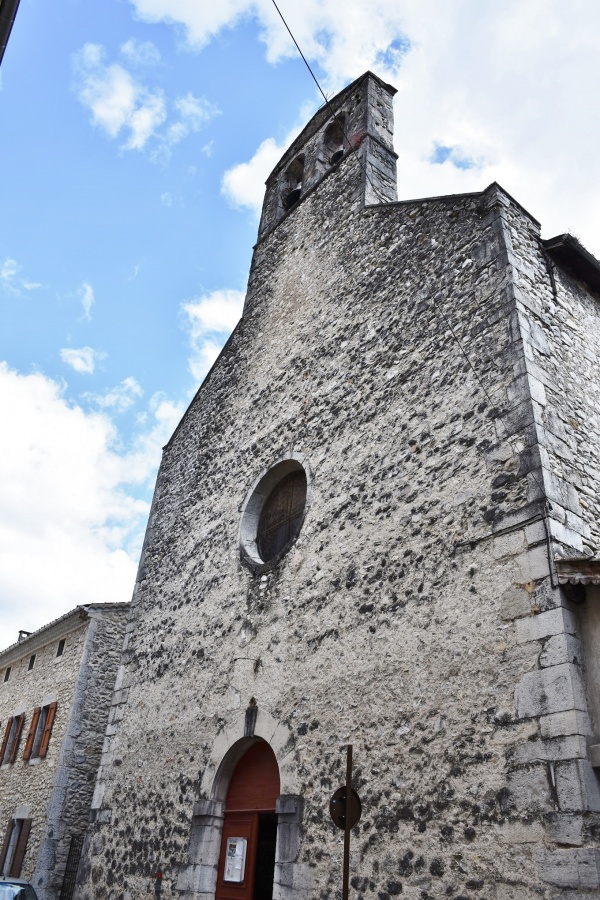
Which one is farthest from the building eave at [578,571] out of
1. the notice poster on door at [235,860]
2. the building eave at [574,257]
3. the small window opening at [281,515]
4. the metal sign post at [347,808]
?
the notice poster on door at [235,860]

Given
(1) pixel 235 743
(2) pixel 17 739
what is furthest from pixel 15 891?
(2) pixel 17 739

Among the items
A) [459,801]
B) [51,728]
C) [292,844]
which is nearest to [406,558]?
[459,801]

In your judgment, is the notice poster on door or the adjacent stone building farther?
the adjacent stone building

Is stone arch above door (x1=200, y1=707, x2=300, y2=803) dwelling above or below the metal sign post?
above

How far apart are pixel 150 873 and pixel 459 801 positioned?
4.35 m

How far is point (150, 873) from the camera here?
7.29 meters

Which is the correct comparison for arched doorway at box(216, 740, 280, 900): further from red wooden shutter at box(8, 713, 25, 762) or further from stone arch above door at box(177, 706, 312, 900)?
red wooden shutter at box(8, 713, 25, 762)

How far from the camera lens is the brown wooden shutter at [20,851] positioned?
11.5 meters

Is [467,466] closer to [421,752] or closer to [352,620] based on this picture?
[352,620]

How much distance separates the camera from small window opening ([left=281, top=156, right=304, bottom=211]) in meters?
11.6

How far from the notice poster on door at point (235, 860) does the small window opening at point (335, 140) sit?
932 cm

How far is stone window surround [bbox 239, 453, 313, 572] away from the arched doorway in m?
2.07

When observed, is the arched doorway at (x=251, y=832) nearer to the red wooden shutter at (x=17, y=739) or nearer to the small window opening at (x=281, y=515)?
the small window opening at (x=281, y=515)

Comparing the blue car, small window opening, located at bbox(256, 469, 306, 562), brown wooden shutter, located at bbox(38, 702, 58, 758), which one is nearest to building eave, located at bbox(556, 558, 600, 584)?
small window opening, located at bbox(256, 469, 306, 562)
